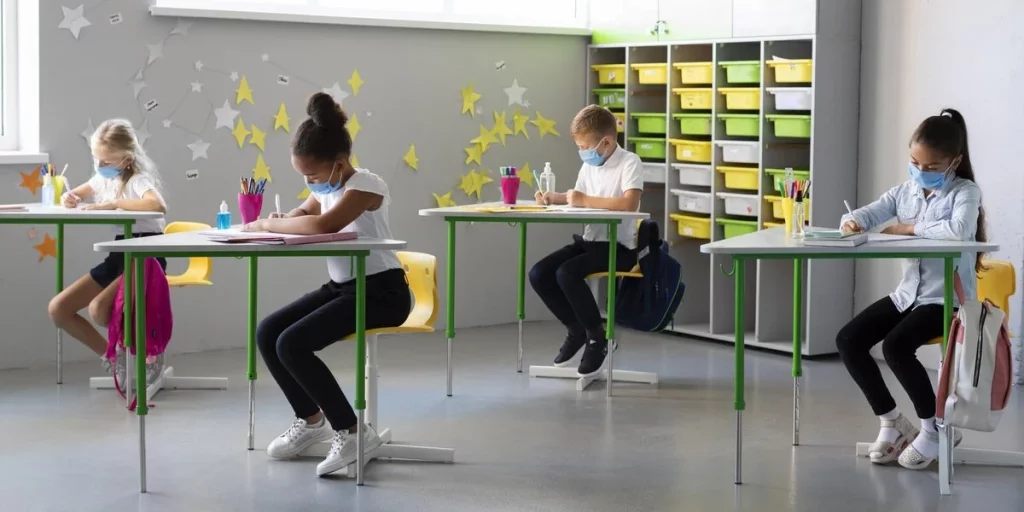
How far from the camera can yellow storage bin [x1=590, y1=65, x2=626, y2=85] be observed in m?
6.74

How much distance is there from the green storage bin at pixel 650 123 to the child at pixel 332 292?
2883mm

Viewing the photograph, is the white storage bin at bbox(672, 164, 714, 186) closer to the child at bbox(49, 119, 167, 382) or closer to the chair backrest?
the chair backrest

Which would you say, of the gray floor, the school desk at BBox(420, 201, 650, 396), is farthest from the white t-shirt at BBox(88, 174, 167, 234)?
the school desk at BBox(420, 201, 650, 396)

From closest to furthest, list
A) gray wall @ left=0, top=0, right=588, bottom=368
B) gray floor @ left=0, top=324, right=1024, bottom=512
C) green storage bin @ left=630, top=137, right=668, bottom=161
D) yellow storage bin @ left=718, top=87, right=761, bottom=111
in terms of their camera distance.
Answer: gray floor @ left=0, top=324, right=1024, bottom=512, gray wall @ left=0, top=0, right=588, bottom=368, yellow storage bin @ left=718, top=87, right=761, bottom=111, green storage bin @ left=630, top=137, right=668, bottom=161

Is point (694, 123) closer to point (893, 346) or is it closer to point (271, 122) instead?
point (271, 122)

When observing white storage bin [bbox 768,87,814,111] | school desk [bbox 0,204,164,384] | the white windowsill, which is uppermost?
the white windowsill

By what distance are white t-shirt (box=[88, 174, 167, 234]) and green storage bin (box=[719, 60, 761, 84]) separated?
2.73 m

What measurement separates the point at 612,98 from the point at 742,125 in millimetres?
990

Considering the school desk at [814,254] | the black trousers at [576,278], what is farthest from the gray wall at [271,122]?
the school desk at [814,254]

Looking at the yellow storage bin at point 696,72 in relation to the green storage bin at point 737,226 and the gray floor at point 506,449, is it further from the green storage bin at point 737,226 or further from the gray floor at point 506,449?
the gray floor at point 506,449

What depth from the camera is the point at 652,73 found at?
6.49 metres

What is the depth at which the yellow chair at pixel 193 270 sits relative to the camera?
5.04 m

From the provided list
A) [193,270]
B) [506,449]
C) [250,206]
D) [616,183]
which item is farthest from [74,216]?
[616,183]

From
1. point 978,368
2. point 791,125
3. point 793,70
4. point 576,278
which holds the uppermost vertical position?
point 793,70
